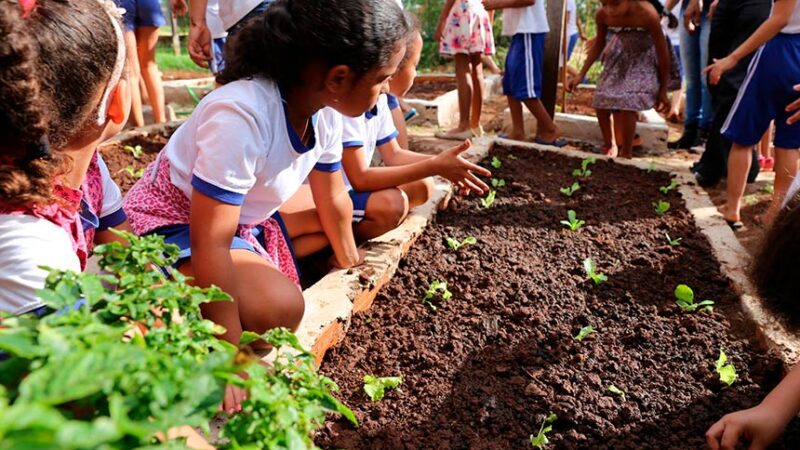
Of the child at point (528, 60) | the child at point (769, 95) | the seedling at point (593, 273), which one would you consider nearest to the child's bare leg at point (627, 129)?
the child at point (528, 60)

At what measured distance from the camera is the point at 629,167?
4.81 m

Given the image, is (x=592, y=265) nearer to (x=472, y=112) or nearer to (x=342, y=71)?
(x=342, y=71)

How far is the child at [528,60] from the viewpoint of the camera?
609cm

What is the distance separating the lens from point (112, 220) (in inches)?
80.4

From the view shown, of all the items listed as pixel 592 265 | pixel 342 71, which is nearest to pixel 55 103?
pixel 342 71

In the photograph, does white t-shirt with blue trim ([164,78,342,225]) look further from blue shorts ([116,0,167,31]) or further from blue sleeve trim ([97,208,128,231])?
blue shorts ([116,0,167,31])

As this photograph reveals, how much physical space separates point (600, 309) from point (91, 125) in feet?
6.98

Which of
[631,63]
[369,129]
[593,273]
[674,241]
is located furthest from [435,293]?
[631,63]

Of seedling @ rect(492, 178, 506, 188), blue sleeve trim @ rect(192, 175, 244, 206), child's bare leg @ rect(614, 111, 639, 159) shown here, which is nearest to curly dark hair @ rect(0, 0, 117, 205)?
blue sleeve trim @ rect(192, 175, 244, 206)

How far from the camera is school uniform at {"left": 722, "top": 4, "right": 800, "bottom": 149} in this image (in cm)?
375

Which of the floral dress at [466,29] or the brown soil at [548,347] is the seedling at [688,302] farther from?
the floral dress at [466,29]

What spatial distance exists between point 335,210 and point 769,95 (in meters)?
2.81

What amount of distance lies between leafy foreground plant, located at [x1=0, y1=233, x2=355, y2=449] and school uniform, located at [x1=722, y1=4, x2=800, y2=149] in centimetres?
373

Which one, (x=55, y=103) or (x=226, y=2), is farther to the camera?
(x=226, y=2)
